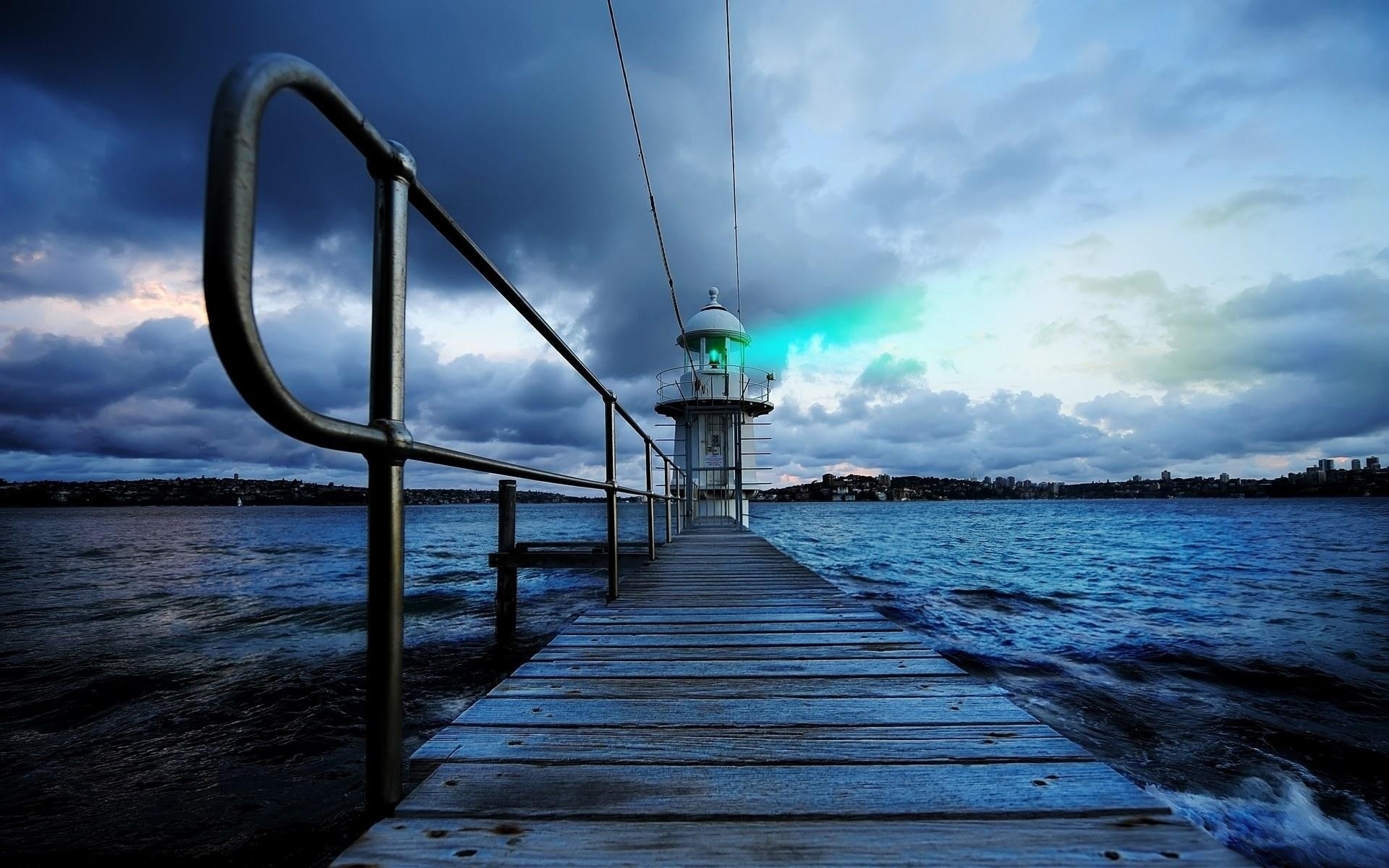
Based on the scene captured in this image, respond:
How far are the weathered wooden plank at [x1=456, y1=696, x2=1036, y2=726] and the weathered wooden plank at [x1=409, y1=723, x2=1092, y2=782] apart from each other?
40 mm

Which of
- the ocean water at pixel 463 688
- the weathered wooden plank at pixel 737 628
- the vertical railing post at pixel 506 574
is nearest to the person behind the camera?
the weathered wooden plank at pixel 737 628

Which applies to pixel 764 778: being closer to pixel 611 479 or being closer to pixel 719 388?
pixel 611 479

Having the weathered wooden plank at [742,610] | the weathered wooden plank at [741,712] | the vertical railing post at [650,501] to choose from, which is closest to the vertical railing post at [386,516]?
the weathered wooden plank at [741,712]

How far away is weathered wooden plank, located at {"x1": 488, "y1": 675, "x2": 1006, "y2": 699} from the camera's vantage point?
62.6 inches

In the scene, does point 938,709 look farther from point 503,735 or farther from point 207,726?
point 207,726

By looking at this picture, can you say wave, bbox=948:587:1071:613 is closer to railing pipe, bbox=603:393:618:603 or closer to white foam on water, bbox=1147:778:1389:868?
white foam on water, bbox=1147:778:1389:868

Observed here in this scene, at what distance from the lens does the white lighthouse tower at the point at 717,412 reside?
14.8m

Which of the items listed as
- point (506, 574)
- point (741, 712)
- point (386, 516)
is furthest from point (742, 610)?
point (506, 574)

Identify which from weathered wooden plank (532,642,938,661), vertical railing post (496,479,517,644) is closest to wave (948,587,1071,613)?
vertical railing post (496,479,517,644)

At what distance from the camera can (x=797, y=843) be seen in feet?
2.93

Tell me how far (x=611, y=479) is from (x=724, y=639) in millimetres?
1148

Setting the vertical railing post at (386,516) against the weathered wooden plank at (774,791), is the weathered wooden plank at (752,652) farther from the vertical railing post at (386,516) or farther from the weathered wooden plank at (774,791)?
the vertical railing post at (386,516)

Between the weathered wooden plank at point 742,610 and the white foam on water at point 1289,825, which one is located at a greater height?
the weathered wooden plank at point 742,610

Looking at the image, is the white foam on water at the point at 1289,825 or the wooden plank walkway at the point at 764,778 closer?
the wooden plank walkway at the point at 764,778
